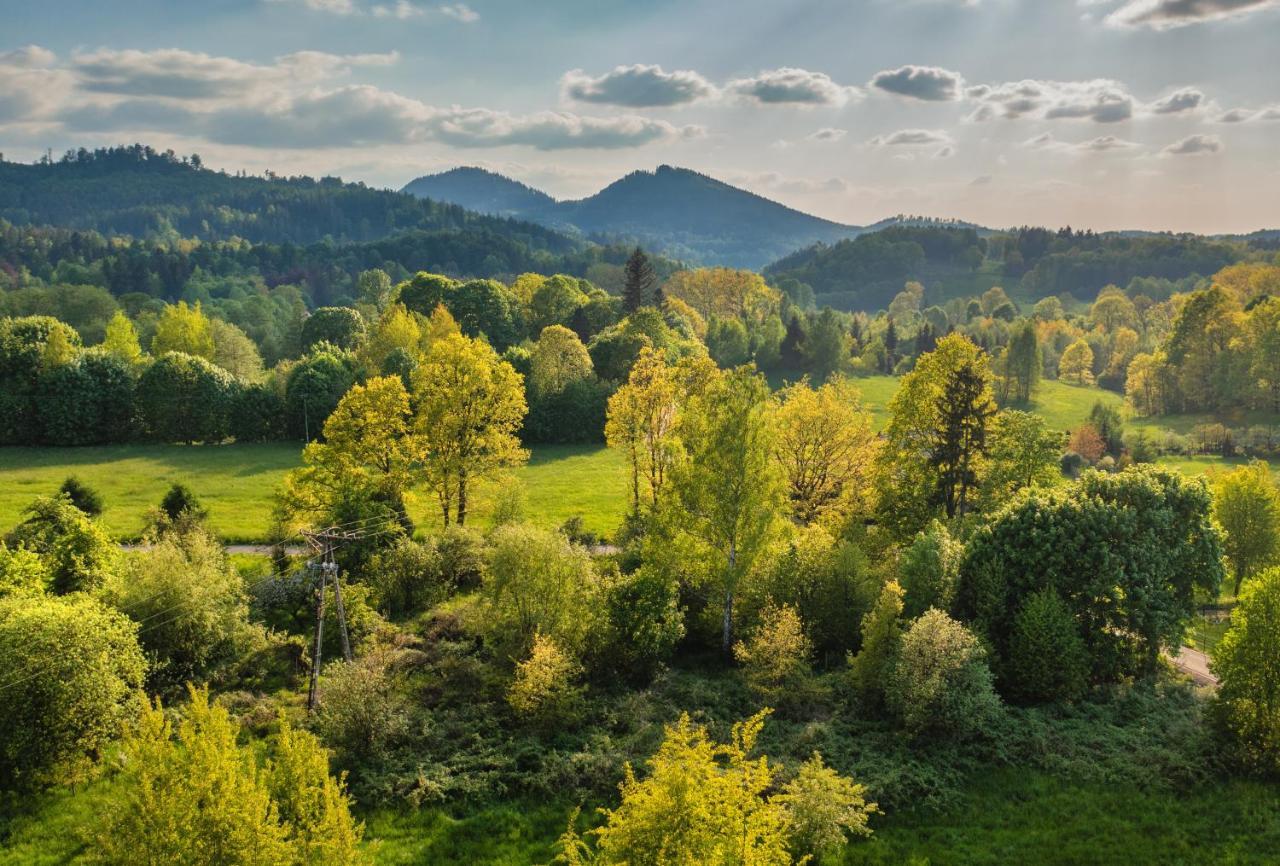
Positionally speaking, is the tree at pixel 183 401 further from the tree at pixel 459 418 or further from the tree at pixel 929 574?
the tree at pixel 929 574

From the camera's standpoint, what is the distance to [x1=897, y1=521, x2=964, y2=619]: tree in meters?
30.6

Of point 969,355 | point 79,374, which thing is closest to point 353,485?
point 969,355

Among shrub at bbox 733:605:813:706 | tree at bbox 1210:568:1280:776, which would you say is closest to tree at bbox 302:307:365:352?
shrub at bbox 733:605:813:706

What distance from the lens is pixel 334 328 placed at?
9344cm

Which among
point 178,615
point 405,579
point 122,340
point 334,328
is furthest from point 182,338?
point 178,615

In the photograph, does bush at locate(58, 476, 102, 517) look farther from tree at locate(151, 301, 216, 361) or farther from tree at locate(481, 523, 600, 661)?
tree at locate(151, 301, 216, 361)

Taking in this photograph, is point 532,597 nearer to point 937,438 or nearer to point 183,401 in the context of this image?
point 937,438

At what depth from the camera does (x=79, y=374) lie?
215ft

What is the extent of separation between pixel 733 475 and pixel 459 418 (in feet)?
63.1

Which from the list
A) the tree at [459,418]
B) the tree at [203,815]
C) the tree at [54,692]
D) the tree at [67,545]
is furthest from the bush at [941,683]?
the tree at [67,545]

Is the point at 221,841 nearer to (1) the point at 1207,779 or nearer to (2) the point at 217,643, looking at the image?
(2) the point at 217,643

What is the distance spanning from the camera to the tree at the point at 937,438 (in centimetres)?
3888

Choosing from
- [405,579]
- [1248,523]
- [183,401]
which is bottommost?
[405,579]

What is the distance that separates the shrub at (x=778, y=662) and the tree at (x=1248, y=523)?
95.6 feet
